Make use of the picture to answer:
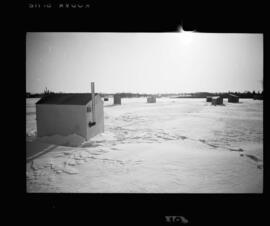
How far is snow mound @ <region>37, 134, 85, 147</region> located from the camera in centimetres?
177

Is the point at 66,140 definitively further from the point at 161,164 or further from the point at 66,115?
the point at 161,164

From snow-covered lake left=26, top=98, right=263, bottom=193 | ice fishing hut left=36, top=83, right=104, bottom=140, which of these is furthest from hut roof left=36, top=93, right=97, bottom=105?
snow-covered lake left=26, top=98, right=263, bottom=193

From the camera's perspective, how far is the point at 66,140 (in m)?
1.80

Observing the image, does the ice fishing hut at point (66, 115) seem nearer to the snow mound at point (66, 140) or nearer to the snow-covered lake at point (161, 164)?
the snow mound at point (66, 140)

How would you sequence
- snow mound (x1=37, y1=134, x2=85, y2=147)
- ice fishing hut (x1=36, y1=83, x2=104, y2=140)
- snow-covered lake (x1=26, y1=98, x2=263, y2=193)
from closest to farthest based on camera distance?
1. snow-covered lake (x1=26, y1=98, x2=263, y2=193)
2. snow mound (x1=37, y1=134, x2=85, y2=147)
3. ice fishing hut (x1=36, y1=83, x2=104, y2=140)

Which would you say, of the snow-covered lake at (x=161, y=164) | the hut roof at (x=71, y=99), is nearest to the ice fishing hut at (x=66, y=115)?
the hut roof at (x=71, y=99)

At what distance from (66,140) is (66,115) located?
0.39 m

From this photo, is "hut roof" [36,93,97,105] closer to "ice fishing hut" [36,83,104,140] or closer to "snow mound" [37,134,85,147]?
"ice fishing hut" [36,83,104,140]

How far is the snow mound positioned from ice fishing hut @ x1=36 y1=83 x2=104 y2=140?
0.23 ft

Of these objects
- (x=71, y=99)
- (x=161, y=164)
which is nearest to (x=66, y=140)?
(x=71, y=99)

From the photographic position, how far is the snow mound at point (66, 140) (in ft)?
5.80

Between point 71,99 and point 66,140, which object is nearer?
point 66,140
